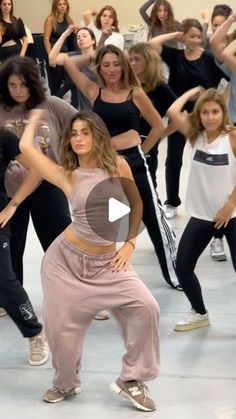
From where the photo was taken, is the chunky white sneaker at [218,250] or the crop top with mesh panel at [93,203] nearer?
the crop top with mesh panel at [93,203]

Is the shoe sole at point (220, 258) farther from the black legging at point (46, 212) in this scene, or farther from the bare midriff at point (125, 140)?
the black legging at point (46, 212)

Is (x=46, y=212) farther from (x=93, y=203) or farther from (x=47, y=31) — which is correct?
(x=47, y=31)

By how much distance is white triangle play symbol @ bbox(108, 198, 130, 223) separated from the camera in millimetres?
2750

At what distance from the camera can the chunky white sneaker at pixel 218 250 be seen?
4.66 meters

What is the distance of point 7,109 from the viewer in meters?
3.35

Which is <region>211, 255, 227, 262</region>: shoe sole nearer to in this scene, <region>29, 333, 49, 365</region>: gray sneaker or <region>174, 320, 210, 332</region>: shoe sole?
<region>174, 320, 210, 332</region>: shoe sole

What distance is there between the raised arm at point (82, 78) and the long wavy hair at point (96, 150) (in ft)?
3.35

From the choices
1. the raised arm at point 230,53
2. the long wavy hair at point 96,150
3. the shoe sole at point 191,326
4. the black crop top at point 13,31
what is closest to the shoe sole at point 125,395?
the shoe sole at point 191,326

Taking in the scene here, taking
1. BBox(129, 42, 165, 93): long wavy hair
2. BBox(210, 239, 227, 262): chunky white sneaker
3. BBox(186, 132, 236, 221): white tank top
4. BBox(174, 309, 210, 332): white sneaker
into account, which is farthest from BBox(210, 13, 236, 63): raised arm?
BBox(174, 309, 210, 332): white sneaker

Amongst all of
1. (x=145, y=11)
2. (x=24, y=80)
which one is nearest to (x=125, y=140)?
(x=24, y=80)

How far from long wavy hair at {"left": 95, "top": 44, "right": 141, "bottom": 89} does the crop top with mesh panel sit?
1.06m

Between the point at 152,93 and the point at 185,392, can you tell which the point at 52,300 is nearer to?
the point at 185,392

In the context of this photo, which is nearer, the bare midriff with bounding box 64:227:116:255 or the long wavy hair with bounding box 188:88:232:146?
the bare midriff with bounding box 64:227:116:255

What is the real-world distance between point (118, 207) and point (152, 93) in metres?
1.78
